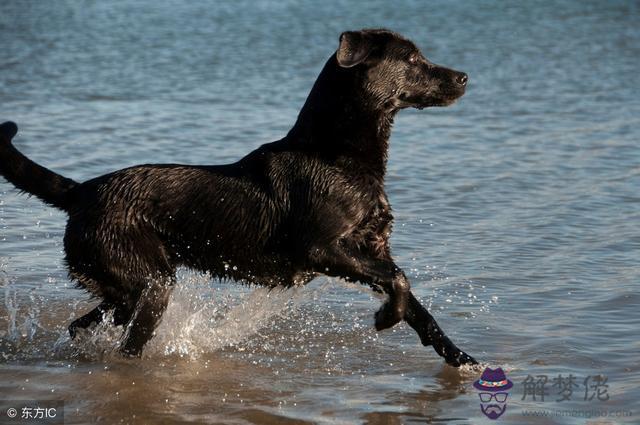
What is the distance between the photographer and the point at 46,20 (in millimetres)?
21703

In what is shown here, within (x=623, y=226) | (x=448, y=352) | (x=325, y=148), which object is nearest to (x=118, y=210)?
(x=325, y=148)

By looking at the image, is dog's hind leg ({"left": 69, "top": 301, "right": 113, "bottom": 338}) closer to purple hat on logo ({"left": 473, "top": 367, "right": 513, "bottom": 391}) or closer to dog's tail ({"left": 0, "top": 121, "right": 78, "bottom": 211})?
dog's tail ({"left": 0, "top": 121, "right": 78, "bottom": 211})

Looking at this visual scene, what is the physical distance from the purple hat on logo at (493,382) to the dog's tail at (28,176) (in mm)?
2233

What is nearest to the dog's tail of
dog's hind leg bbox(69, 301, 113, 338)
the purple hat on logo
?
dog's hind leg bbox(69, 301, 113, 338)

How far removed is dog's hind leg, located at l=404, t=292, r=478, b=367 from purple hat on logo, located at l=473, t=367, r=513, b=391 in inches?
5.7

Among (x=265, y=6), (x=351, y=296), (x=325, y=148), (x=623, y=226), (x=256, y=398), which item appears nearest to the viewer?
(x=256, y=398)

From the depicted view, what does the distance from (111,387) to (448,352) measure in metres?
1.69

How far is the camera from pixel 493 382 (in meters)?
5.49

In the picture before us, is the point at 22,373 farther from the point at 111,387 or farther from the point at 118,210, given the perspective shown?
the point at 118,210

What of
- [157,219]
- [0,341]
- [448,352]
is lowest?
[0,341]

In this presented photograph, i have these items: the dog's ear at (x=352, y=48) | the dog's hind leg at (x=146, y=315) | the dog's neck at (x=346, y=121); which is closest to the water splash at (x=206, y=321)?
the dog's hind leg at (x=146, y=315)

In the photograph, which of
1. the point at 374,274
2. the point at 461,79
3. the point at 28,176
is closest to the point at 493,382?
the point at 374,274

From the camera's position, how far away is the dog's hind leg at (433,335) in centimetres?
575

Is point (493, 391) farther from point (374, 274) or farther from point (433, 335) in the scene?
point (374, 274)
